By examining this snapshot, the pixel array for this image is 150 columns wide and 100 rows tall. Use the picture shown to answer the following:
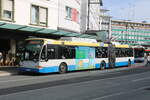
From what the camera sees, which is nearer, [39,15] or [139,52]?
[39,15]

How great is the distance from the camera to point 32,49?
19.6m

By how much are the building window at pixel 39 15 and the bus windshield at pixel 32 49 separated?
8.71 metres

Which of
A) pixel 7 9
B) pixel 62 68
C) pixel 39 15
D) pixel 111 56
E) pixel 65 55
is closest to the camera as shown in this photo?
pixel 62 68

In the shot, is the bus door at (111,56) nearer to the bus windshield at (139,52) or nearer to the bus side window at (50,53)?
the bus side window at (50,53)

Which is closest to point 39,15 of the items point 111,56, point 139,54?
point 111,56

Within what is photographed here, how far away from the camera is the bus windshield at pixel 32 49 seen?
1936 centimetres

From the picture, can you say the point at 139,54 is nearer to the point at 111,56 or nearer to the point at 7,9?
the point at 111,56

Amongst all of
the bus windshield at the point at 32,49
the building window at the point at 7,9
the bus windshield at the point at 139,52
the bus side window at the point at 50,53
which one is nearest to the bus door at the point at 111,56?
the bus side window at the point at 50,53

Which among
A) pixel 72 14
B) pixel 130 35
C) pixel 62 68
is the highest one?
pixel 130 35

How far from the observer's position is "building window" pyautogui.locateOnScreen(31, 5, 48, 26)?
28453 millimetres

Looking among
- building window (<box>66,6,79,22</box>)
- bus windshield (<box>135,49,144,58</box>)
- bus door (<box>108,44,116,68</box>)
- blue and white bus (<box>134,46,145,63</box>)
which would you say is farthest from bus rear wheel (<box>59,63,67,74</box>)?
bus windshield (<box>135,49,144,58</box>)

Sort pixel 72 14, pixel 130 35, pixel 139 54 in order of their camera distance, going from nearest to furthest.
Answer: pixel 72 14
pixel 139 54
pixel 130 35

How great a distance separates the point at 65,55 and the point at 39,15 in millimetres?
9119

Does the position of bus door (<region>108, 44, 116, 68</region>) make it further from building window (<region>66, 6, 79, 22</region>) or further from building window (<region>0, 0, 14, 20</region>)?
building window (<region>0, 0, 14, 20</region>)
